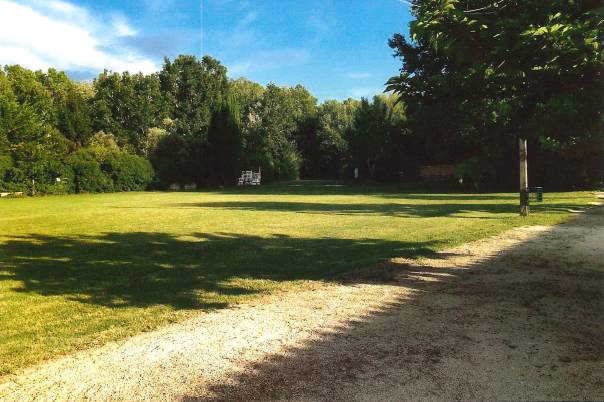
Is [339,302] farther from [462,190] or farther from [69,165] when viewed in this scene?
[69,165]

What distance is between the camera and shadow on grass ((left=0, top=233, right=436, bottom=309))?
6.98 m

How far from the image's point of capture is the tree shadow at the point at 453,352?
368 cm

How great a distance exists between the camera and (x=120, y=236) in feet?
43.1

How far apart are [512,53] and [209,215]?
52.1 feet

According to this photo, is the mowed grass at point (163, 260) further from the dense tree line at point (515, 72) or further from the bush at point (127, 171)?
the bush at point (127, 171)

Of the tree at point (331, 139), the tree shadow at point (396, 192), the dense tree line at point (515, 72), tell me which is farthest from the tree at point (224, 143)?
the dense tree line at point (515, 72)

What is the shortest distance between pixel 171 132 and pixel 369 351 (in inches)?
2319

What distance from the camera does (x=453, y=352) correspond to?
445cm

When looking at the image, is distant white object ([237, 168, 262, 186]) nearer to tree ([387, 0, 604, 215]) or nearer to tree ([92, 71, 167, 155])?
tree ([92, 71, 167, 155])

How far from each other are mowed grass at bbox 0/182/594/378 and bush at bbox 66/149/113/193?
2444cm

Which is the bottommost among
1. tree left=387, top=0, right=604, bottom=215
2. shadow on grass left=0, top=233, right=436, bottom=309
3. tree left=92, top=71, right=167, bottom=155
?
shadow on grass left=0, top=233, right=436, bottom=309

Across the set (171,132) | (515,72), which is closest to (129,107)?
(171,132)

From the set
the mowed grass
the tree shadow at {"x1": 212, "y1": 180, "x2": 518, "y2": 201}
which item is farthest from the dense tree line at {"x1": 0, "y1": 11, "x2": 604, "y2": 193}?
the tree shadow at {"x1": 212, "y1": 180, "x2": 518, "y2": 201}

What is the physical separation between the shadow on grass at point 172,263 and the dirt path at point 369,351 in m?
1.23
